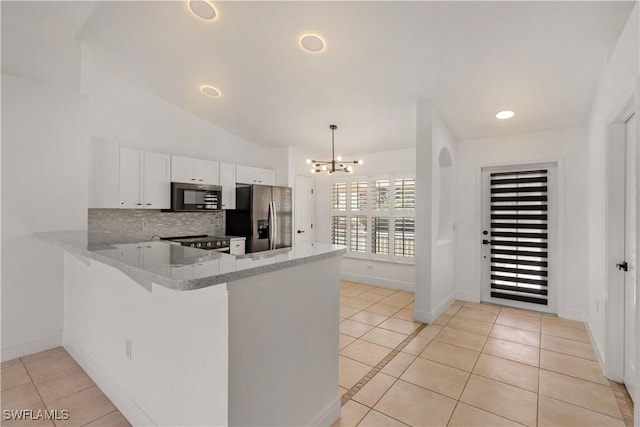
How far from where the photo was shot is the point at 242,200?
5.11 meters

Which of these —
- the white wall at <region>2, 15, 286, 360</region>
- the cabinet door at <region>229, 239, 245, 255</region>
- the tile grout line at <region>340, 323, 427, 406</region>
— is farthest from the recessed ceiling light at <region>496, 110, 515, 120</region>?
the white wall at <region>2, 15, 286, 360</region>

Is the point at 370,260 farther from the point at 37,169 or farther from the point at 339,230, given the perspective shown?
the point at 37,169

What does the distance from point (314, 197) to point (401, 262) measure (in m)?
2.29

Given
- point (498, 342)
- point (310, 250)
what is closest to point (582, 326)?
point (498, 342)

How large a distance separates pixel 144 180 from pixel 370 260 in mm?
3936

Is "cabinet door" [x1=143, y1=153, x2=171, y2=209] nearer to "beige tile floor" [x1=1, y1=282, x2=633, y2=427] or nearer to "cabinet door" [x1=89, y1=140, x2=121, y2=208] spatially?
"cabinet door" [x1=89, y1=140, x2=121, y2=208]

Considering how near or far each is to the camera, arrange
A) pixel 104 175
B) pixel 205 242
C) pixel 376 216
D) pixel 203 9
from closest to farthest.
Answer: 1. pixel 203 9
2. pixel 104 175
3. pixel 205 242
4. pixel 376 216

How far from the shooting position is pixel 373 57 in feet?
9.42

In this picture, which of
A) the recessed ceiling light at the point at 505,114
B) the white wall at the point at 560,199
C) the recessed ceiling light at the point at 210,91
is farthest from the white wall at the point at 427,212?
the recessed ceiling light at the point at 210,91

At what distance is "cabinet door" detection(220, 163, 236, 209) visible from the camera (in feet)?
16.4

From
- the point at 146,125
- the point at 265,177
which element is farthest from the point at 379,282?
the point at 146,125

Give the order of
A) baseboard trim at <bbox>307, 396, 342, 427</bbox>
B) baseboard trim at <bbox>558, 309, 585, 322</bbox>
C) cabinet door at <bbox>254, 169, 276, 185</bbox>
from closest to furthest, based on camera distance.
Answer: baseboard trim at <bbox>307, 396, 342, 427</bbox> < baseboard trim at <bbox>558, 309, 585, 322</bbox> < cabinet door at <bbox>254, 169, 276, 185</bbox>

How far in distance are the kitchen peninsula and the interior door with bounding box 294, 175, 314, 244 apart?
155 inches

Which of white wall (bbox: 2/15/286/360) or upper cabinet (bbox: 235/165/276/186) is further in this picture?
upper cabinet (bbox: 235/165/276/186)
